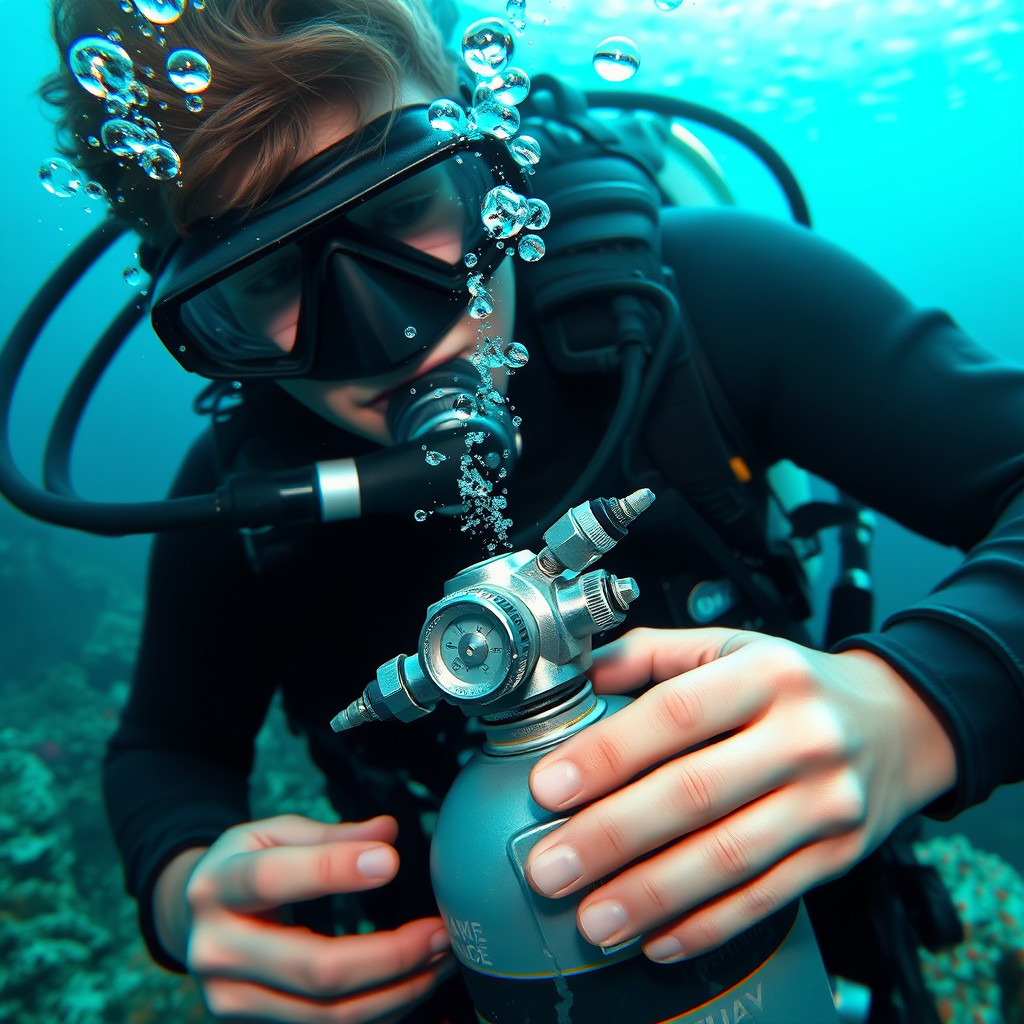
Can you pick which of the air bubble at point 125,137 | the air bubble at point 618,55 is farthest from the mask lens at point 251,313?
the air bubble at point 618,55

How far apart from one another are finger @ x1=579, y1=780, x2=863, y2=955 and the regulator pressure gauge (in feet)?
Result: 1.02

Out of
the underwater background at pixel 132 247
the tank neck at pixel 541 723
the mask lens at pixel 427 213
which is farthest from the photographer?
the underwater background at pixel 132 247

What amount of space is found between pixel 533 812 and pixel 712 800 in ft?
0.80

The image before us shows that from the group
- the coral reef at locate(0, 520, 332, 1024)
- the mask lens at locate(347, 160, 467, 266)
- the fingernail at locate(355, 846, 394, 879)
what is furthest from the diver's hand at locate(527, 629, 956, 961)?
the coral reef at locate(0, 520, 332, 1024)

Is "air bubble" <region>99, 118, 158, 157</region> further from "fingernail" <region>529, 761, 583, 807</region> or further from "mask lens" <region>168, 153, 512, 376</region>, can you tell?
"fingernail" <region>529, 761, 583, 807</region>

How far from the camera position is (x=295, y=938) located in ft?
3.79

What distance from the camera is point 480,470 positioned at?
1.37 meters

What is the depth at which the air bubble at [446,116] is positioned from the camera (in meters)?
1.30

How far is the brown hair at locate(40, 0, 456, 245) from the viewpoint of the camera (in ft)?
4.14

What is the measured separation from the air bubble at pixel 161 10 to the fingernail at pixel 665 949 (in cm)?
191

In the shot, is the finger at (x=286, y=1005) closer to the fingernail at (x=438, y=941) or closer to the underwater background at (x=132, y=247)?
the fingernail at (x=438, y=941)

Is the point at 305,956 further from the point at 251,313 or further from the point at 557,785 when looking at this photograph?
the point at 251,313

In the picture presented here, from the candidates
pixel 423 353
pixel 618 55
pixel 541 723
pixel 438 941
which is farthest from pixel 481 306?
pixel 438 941

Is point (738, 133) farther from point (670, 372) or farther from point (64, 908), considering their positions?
point (64, 908)
